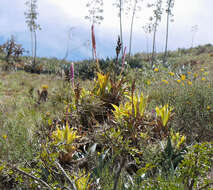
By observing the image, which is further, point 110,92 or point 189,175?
point 110,92

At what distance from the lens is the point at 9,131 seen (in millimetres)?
2479

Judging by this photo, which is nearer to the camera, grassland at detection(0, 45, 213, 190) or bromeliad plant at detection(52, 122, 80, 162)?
grassland at detection(0, 45, 213, 190)

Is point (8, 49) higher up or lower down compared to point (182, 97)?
higher up

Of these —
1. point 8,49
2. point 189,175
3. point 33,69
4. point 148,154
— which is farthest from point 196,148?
point 8,49

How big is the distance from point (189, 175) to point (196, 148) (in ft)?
0.58

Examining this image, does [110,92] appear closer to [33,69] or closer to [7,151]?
[7,151]

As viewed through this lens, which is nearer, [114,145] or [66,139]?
[114,145]

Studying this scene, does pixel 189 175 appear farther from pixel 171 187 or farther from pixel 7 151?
pixel 7 151

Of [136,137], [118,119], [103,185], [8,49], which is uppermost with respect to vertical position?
[8,49]

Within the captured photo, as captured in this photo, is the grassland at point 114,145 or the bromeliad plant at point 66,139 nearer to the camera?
the grassland at point 114,145

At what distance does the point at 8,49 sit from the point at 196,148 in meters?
17.0

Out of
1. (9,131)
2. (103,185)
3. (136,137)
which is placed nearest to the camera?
(103,185)

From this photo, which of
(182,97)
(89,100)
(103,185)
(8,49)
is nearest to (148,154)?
(103,185)

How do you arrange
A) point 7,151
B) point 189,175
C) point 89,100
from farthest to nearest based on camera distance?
1. point 89,100
2. point 7,151
3. point 189,175
